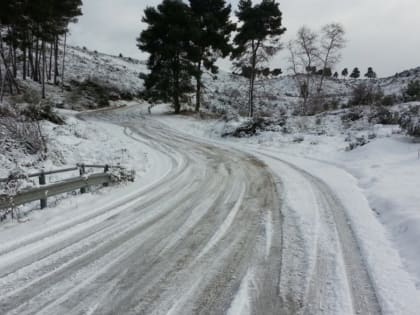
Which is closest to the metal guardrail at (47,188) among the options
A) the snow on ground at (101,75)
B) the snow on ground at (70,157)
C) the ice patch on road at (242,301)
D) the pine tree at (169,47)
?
the snow on ground at (70,157)

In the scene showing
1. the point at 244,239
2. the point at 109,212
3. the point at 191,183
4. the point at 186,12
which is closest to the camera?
the point at 244,239

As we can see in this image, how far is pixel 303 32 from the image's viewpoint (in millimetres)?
28375

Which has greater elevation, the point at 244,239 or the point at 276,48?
the point at 276,48

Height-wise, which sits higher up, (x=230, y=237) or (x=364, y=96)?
(x=364, y=96)

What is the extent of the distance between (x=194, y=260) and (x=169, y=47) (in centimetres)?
2411

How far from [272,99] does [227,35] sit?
75.3 feet

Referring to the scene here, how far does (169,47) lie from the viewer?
25.2m

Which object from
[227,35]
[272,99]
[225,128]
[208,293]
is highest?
[227,35]

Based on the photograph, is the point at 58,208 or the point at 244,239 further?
the point at 58,208

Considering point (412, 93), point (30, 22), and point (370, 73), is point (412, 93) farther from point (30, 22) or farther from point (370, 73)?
point (370, 73)

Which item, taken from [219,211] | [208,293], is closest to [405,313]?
[208,293]

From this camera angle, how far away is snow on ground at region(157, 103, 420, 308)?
378cm

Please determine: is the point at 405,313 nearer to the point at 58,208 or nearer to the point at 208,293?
the point at 208,293

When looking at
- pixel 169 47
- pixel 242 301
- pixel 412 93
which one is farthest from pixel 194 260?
pixel 169 47
